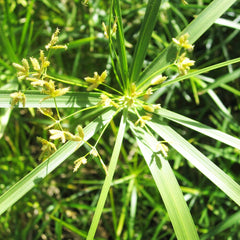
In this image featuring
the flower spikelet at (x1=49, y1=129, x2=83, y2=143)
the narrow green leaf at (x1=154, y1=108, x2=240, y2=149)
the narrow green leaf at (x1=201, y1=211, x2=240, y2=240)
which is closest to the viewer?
the flower spikelet at (x1=49, y1=129, x2=83, y2=143)

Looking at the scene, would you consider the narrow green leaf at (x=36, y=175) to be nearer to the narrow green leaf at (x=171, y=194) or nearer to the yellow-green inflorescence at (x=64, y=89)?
the yellow-green inflorescence at (x=64, y=89)

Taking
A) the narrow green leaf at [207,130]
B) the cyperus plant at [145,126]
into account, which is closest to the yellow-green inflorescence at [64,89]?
the cyperus plant at [145,126]

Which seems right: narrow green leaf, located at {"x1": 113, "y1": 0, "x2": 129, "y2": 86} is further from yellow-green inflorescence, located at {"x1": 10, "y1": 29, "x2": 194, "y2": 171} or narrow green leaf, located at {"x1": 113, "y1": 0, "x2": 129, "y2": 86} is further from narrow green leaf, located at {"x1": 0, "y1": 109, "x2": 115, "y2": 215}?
narrow green leaf, located at {"x1": 0, "y1": 109, "x2": 115, "y2": 215}

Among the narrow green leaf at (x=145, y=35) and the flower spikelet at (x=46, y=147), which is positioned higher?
the narrow green leaf at (x=145, y=35)

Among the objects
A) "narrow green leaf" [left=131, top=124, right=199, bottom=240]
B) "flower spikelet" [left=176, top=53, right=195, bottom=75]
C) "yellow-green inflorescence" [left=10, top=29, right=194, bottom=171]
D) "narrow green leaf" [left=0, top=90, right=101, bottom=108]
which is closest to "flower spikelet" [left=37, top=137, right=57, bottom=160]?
"yellow-green inflorescence" [left=10, top=29, right=194, bottom=171]

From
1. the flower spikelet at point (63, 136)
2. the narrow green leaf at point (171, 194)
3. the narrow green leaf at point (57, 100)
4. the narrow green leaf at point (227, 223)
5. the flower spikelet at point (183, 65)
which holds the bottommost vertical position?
→ the narrow green leaf at point (227, 223)

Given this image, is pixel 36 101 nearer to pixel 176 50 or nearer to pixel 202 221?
pixel 176 50

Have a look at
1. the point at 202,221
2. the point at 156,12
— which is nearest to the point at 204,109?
the point at 202,221
